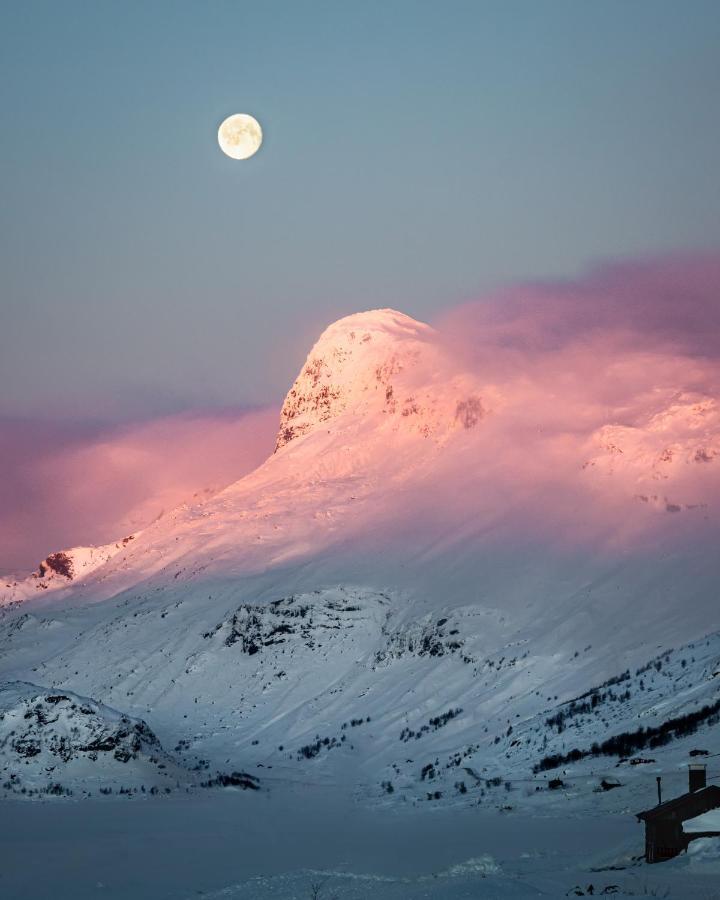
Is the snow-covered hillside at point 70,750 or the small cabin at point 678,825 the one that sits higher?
the snow-covered hillside at point 70,750

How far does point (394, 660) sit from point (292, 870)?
84.8m

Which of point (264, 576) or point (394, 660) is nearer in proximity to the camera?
point (394, 660)

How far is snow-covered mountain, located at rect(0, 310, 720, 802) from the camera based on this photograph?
9956 cm

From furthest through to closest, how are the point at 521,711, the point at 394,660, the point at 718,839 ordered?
the point at 394,660
the point at 521,711
the point at 718,839

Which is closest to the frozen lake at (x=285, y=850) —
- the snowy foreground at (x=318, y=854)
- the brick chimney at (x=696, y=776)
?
the snowy foreground at (x=318, y=854)

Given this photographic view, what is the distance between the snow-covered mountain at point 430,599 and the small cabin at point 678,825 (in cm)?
3004

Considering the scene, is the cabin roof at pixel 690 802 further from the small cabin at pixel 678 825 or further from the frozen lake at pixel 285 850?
the frozen lake at pixel 285 850

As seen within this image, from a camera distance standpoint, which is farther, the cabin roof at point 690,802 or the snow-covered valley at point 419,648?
the snow-covered valley at point 419,648

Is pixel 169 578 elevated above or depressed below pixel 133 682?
above

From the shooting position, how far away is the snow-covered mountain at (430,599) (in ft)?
327

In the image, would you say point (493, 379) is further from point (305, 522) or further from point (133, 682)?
point (133, 682)

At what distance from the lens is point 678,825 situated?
39.5 meters

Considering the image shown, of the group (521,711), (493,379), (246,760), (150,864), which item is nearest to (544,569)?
(521,711)

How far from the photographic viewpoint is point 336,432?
19762cm
